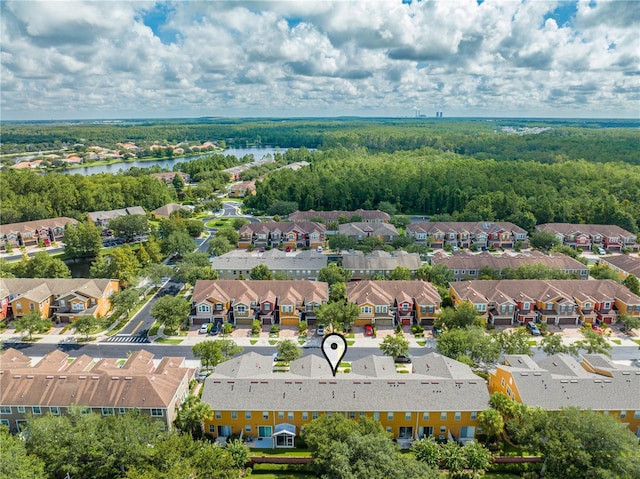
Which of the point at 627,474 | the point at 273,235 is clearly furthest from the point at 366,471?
the point at 273,235

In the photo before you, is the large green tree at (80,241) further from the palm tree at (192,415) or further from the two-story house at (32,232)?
the palm tree at (192,415)

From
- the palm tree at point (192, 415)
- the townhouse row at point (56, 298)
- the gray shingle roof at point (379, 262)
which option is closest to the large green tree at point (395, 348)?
the palm tree at point (192, 415)

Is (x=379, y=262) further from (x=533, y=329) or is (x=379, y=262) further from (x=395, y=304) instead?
(x=533, y=329)

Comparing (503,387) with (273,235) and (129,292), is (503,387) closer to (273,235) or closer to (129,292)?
(129,292)

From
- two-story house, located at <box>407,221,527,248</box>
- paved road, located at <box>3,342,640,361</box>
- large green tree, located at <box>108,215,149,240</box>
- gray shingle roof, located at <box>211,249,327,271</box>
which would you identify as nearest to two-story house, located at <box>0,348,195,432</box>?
paved road, located at <box>3,342,640,361</box>

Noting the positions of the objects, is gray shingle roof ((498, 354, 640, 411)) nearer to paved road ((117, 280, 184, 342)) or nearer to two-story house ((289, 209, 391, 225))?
paved road ((117, 280, 184, 342))
